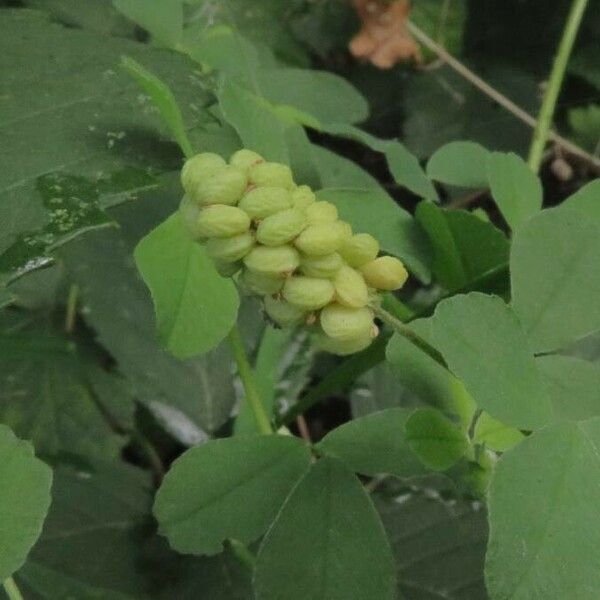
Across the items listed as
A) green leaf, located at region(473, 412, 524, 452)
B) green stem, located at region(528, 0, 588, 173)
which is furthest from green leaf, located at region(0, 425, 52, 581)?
green stem, located at region(528, 0, 588, 173)

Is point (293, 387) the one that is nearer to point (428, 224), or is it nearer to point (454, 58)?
point (428, 224)

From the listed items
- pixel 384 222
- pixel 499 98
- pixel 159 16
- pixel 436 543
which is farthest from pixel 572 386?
pixel 499 98

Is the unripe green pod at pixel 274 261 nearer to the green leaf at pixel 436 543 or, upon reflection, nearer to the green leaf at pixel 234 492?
the green leaf at pixel 234 492

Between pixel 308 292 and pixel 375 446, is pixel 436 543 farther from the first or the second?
pixel 308 292

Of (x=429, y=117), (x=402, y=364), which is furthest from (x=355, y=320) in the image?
(x=429, y=117)

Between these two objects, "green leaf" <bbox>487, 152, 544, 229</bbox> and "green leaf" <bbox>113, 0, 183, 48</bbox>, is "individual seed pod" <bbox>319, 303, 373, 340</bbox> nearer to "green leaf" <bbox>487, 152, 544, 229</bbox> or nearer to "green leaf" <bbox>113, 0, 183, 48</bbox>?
"green leaf" <bbox>487, 152, 544, 229</bbox>
